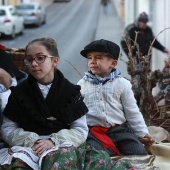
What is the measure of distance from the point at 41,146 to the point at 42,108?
284 mm

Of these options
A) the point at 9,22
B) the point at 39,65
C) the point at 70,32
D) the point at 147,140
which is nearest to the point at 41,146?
the point at 39,65

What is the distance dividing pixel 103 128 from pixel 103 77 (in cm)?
42

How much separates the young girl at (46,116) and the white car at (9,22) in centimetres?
2054

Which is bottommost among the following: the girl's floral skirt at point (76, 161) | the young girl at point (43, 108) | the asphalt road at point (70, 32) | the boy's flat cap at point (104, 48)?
the asphalt road at point (70, 32)

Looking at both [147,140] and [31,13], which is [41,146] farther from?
[31,13]

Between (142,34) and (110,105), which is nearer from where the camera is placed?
(110,105)

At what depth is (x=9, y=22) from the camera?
24.6 m

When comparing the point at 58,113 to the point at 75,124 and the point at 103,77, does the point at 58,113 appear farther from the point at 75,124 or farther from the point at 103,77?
the point at 103,77

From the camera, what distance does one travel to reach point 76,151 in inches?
136

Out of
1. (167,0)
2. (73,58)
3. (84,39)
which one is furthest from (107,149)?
(84,39)

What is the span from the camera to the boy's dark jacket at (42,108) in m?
3.61

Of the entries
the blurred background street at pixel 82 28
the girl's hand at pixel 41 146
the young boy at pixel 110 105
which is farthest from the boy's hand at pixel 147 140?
the blurred background street at pixel 82 28

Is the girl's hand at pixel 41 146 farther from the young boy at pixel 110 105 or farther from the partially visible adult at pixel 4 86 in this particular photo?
the young boy at pixel 110 105

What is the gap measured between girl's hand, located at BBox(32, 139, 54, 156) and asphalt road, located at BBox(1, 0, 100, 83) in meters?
2.39
